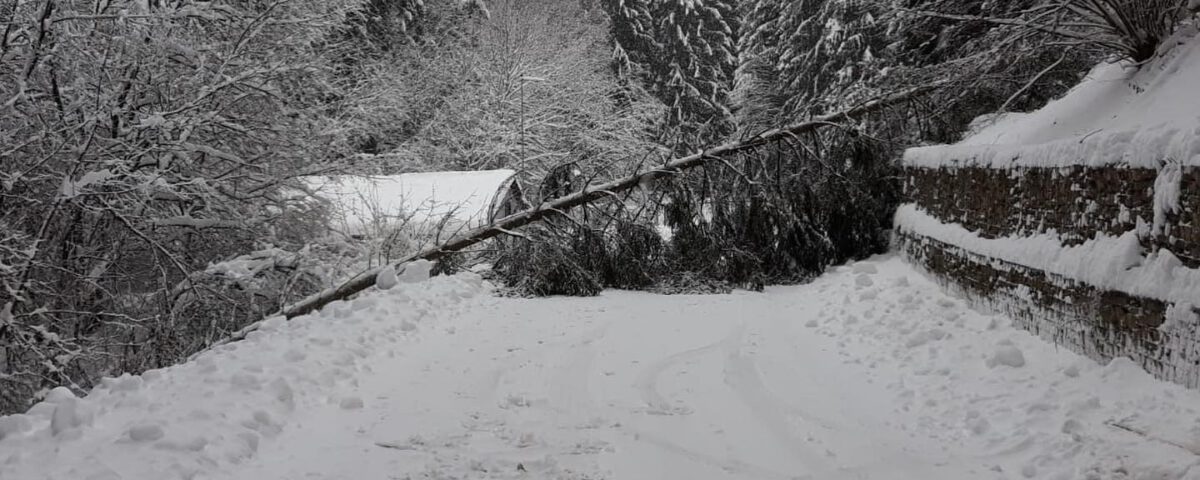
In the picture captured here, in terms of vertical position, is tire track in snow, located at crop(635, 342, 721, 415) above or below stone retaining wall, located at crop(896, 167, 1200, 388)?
below

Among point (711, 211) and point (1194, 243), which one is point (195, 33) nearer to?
point (711, 211)

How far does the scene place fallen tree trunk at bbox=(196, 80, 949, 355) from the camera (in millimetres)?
9047

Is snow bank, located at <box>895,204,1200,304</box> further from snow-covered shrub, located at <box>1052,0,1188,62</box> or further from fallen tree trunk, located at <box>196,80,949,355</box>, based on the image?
fallen tree trunk, located at <box>196,80,949,355</box>

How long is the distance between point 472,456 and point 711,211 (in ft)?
27.8

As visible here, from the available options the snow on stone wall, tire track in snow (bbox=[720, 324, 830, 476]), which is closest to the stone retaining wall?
the snow on stone wall

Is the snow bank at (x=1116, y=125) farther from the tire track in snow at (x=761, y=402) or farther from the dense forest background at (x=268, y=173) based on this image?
the tire track in snow at (x=761, y=402)

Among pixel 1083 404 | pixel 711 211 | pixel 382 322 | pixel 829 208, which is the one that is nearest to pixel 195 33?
pixel 382 322

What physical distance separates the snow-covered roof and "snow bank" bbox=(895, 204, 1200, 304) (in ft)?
21.9

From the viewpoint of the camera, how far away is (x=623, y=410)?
5.29m

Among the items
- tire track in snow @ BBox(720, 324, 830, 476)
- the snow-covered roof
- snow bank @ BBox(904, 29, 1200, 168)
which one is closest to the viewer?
tire track in snow @ BBox(720, 324, 830, 476)

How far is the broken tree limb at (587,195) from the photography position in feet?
29.7

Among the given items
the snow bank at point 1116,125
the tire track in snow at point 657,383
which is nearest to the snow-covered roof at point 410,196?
the tire track in snow at point 657,383

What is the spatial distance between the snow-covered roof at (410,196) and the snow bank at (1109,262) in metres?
6.68

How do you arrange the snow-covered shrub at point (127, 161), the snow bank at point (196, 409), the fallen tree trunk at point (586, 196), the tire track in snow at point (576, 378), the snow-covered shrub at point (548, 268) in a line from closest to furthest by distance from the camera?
the snow bank at point (196, 409) → the tire track in snow at point (576, 378) → the snow-covered shrub at point (127, 161) → the fallen tree trunk at point (586, 196) → the snow-covered shrub at point (548, 268)
